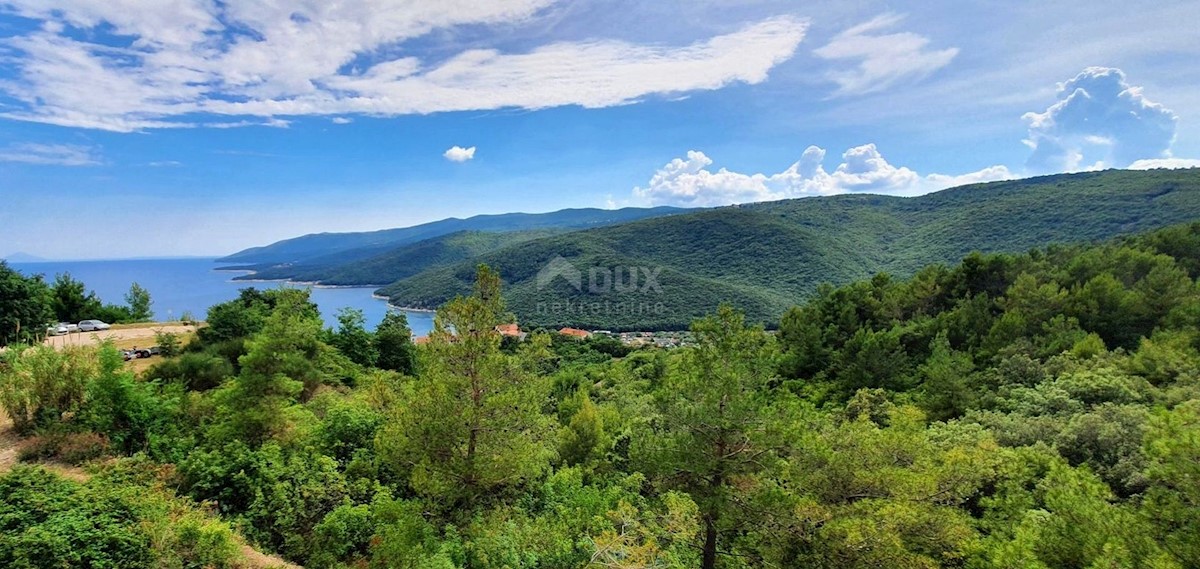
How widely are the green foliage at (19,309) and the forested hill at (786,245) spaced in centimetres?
5978

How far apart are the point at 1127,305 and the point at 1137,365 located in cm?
643

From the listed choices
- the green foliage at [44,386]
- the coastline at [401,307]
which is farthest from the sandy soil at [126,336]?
the coastline at [401,307]

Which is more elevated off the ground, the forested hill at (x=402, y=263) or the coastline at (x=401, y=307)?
the forested hill at (x=402, y=263)

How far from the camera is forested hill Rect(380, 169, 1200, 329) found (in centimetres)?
7644

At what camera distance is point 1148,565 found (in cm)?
496

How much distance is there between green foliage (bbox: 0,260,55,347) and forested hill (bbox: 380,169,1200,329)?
59780 mm

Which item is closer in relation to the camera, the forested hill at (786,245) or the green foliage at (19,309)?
the green foliage at (19,309)

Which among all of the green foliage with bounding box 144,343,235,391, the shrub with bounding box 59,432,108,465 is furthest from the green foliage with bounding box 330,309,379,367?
the shrub with bounding box 59,432,108,465

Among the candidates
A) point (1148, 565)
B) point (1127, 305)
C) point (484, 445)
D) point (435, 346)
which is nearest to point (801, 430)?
point (1148, 565)

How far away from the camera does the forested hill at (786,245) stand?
76.4m

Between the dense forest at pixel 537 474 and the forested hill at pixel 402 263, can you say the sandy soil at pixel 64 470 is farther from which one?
the forested hill at pixel 402 263

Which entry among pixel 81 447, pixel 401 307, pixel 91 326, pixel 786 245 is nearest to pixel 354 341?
pixel 91 326

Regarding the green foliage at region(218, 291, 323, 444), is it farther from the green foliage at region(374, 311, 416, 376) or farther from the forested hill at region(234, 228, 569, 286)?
the forested hill at region(234, 228, 569, 286)

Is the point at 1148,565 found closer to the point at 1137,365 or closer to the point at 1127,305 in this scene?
the point at 1137,365
